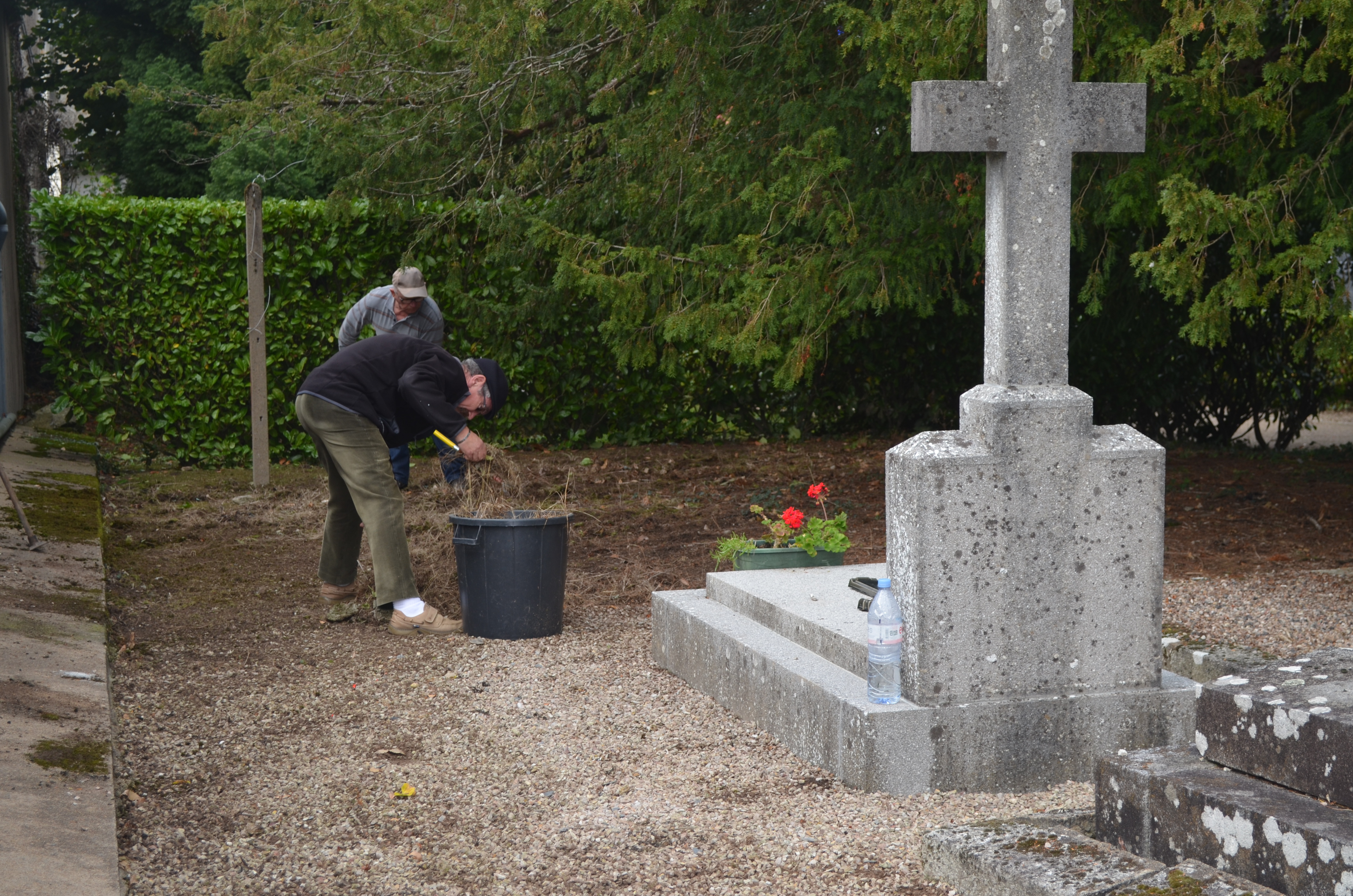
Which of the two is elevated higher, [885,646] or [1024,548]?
[1024,548]

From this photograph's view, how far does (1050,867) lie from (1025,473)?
132 centimetres

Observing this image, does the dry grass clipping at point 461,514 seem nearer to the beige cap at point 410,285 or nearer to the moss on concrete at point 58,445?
the beige cap at point 410,285

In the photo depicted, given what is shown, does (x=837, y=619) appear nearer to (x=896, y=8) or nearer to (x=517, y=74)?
(x=896, y=8)

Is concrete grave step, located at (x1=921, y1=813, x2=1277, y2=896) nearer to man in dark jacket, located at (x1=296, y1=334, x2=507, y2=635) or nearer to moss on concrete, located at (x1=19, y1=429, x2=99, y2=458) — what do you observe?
man in dark jacket, located at (x1=296, y1=334, x2=507, y2=635)

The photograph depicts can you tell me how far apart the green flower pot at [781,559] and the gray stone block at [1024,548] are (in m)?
1.59

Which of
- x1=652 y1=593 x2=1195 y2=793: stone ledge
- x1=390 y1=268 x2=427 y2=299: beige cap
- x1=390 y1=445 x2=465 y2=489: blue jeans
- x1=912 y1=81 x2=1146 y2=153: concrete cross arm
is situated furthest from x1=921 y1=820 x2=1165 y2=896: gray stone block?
x1=390 y1=268 x2=427 y2=299: beige cap

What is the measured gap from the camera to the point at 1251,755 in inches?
107

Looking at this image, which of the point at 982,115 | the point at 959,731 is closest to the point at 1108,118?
the point at 982,115

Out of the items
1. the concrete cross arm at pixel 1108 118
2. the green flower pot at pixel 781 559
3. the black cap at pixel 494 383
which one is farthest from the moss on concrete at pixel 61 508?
the concrete cross arm at pixel 1108 118

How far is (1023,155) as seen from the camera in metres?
3.83

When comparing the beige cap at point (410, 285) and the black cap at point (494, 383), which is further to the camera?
the beige cap at point (410, 285)

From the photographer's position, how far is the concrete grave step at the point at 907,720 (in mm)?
3762

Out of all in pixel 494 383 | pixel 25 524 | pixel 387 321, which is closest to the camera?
pixel 494 383

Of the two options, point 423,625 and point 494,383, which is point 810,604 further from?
point 494,383
